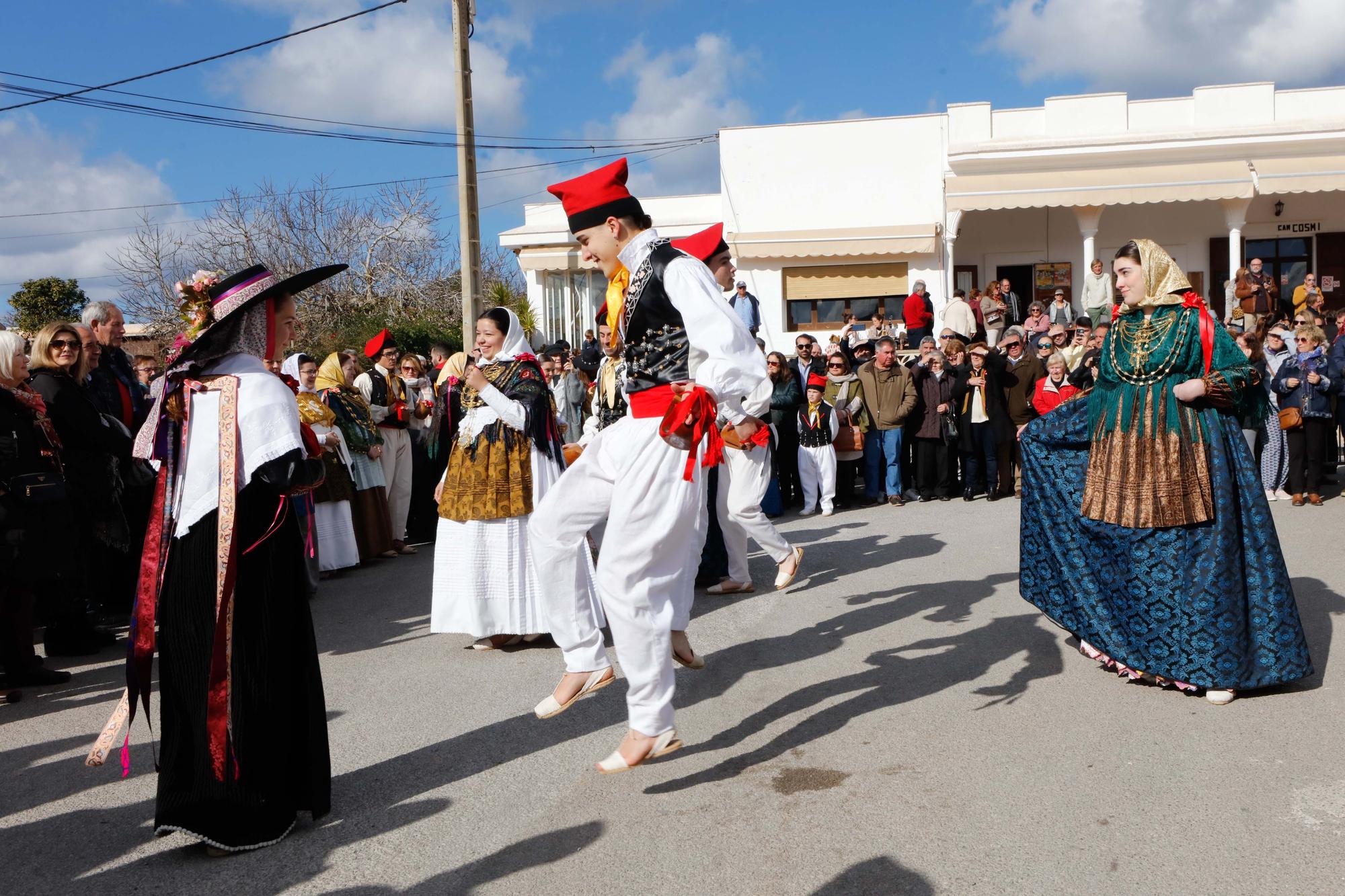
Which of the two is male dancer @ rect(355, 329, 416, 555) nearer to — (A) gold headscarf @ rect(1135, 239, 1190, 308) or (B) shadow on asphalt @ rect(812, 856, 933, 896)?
(A) gold headscarf @ rect(1135, 239, 1190, 308)

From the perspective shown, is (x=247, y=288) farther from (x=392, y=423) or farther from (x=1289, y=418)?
(x=1289, y=418)

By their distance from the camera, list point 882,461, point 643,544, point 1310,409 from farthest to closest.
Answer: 1. point 882,461
2. point 1310,409
3. point 643,544

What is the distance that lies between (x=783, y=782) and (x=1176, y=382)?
2.60 m

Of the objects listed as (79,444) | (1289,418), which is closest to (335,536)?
(79,444)

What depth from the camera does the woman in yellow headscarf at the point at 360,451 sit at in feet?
31.5

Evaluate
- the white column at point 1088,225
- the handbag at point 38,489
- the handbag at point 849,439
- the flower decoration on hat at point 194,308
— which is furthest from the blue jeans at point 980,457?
the white column at point 1088,225

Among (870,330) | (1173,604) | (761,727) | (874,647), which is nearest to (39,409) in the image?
(761,727)

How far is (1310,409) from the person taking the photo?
35.3 ft

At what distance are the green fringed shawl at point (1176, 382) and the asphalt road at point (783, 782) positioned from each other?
47.0 inches

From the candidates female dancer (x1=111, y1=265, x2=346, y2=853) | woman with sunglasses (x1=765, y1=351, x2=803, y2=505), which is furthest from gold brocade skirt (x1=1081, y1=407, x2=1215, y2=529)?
woman with sunglasses (x1=765, y1=351, x2=803, y2=505)

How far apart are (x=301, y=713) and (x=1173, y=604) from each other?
11.8ft

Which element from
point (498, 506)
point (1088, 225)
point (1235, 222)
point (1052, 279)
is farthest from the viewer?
point (1052, 279)

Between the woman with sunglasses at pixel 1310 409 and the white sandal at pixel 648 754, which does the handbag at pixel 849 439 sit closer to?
the woman with sunglasses at pixel 1310 409

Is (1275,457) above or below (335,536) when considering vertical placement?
above
